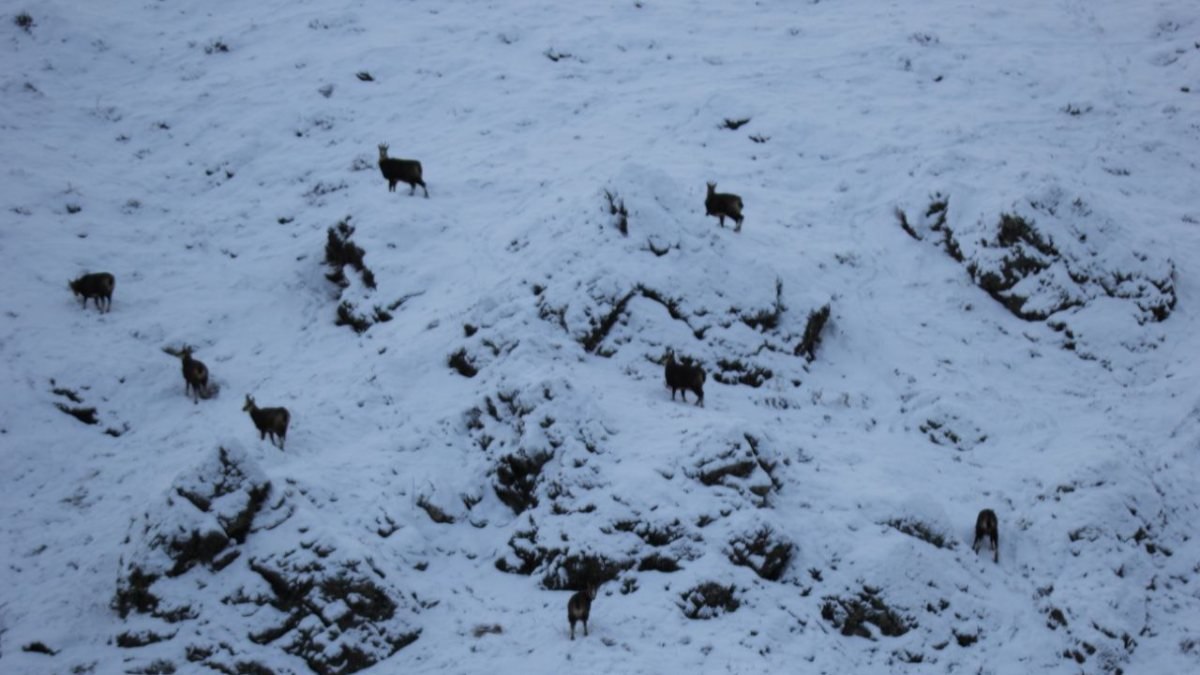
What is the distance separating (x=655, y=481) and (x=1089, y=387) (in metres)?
9.76

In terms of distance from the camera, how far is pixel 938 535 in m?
15.2

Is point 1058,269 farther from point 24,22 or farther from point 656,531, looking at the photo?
point 24,22

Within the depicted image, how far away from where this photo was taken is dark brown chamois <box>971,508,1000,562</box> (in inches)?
600

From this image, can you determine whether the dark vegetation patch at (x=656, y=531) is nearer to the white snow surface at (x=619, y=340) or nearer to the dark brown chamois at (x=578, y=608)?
the white snow surface at (x=619, y=340)

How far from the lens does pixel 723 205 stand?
67.5 ft

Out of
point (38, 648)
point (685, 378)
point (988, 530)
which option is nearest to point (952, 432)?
point (988, 530)

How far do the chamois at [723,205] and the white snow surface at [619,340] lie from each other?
428mm

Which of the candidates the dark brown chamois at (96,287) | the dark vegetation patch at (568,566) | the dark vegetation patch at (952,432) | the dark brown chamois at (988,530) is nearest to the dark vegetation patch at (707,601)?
the dark vegetation patch at (568,566)

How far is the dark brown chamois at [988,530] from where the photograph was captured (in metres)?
15.2

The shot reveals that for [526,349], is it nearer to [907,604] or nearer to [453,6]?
[907,604]

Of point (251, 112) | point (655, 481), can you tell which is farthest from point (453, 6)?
point (655, 481)

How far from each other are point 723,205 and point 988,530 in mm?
8812

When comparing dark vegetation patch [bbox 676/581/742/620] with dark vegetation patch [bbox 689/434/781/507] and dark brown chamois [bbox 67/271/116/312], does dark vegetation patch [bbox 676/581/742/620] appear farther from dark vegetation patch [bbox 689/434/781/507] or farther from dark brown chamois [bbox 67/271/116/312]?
dark brown chamois [bbox 67/271/116/312]

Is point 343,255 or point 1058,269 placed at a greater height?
point 1058,269
